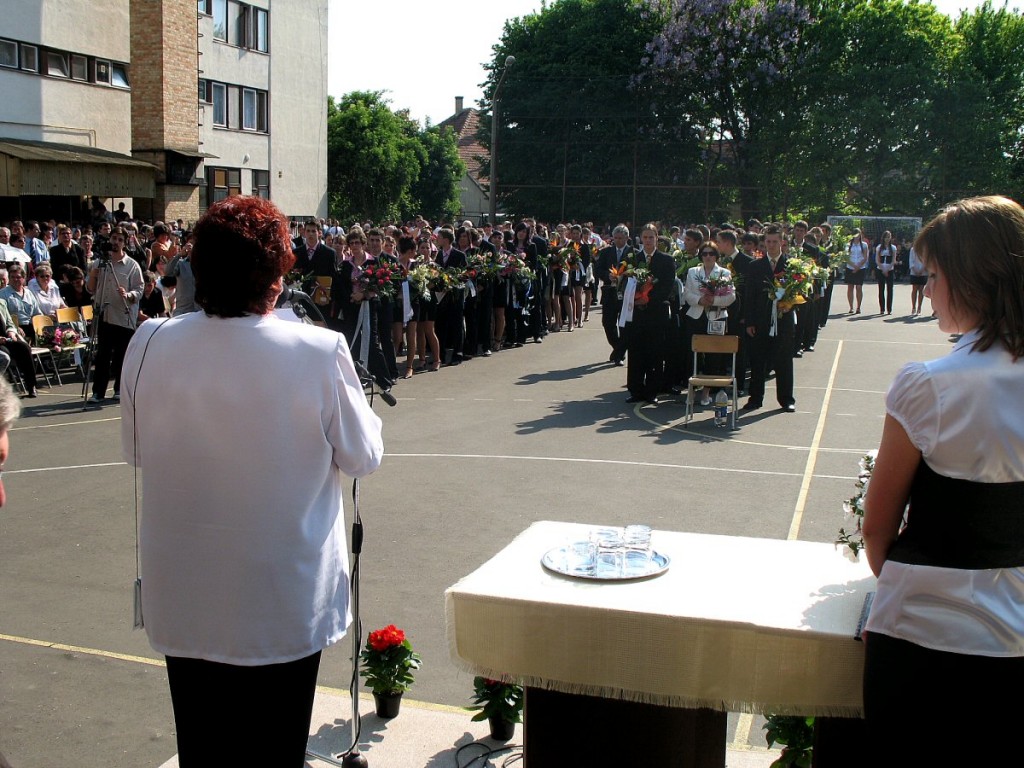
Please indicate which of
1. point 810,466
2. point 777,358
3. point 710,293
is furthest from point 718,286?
point 810,466

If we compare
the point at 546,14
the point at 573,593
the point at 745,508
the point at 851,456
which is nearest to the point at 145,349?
the point at 573,593

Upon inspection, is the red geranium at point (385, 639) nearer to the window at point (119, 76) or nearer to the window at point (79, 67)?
the window at point (79, 67)

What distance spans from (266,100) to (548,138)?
13.8 metres

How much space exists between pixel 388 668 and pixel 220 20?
44.1 meters

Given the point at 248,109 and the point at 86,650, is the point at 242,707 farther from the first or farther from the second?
the point at 248,109

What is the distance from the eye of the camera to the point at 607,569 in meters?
3.72

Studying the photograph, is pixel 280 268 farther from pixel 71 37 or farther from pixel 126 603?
pixel 71 37

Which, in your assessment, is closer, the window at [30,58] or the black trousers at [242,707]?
the black trousers at [242,707]

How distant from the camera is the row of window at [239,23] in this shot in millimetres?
43969

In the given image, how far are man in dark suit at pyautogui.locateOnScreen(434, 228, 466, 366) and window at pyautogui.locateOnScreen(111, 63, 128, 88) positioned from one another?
2165cm

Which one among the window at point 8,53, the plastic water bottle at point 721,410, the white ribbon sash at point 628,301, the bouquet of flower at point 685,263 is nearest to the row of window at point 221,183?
the window at point 8,53

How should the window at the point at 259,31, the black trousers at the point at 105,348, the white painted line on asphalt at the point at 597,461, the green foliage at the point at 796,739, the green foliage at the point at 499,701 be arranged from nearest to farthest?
the green foliage at the point at 796,739 → the green foliage at the point at 499,701 → the white painted line on asphalt at the point at 597,461 → the black trousers at the point at 105,348 → the window at the point at 259,31

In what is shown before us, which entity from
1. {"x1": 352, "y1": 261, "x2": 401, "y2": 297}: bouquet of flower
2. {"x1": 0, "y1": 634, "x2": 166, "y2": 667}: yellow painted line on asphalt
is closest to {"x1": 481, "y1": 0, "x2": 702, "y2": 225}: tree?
{"x1": 352, "y1": 261, "x2": 401, "y2": 297}: bouquet of flower

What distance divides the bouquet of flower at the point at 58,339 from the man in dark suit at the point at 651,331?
789 cm
